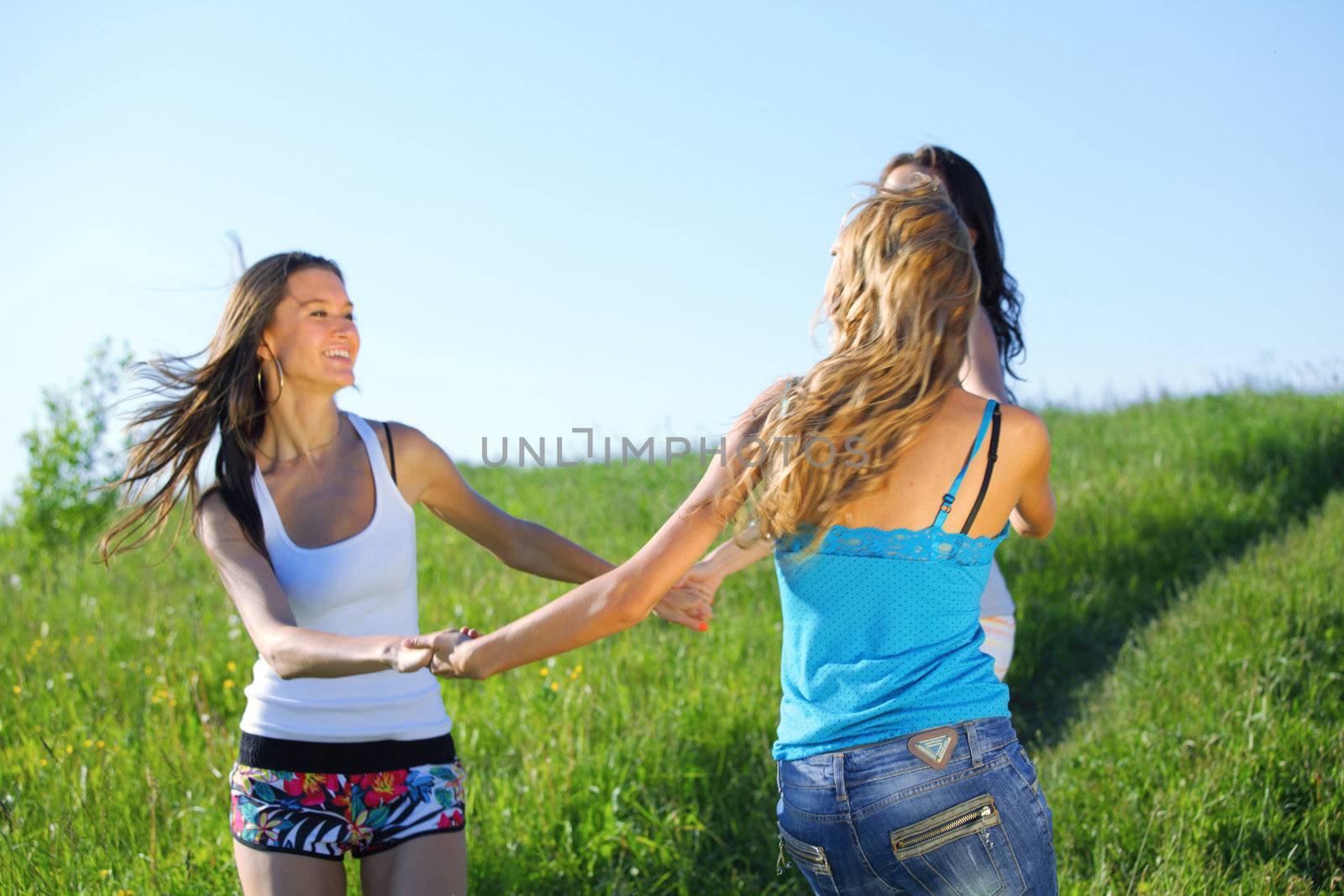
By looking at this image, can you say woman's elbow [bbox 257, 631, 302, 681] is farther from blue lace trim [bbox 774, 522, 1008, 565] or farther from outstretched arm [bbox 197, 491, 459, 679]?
blue lace trim [bbox 774, 522, 1008, 565]

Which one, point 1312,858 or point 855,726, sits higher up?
point 855,726

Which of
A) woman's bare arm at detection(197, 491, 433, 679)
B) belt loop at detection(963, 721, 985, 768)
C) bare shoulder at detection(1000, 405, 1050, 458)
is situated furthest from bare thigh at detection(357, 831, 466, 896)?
bare shoulder at detection(1000, 405, 1050, 458)

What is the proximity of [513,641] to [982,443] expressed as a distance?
111cm

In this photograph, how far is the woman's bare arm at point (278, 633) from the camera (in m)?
2.60

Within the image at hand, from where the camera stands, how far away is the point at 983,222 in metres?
4.08

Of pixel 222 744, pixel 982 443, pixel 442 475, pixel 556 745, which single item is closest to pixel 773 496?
pixel 982 443

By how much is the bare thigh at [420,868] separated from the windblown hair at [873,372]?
4.17ft

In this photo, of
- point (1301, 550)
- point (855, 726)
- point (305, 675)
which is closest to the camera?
point (855, 726)

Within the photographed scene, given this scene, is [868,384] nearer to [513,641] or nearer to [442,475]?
[513,641]

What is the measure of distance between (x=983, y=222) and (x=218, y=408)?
272 centimetres

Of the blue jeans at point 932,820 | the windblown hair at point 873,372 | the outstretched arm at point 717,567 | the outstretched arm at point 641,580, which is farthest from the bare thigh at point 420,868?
the windblown hair at point 873,372

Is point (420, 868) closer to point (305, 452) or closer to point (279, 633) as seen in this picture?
point (279, 633)

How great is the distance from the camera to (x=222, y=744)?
4.96 m

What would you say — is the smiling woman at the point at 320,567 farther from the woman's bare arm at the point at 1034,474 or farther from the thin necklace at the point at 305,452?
the woman's bare arm at the point at 1034,474
